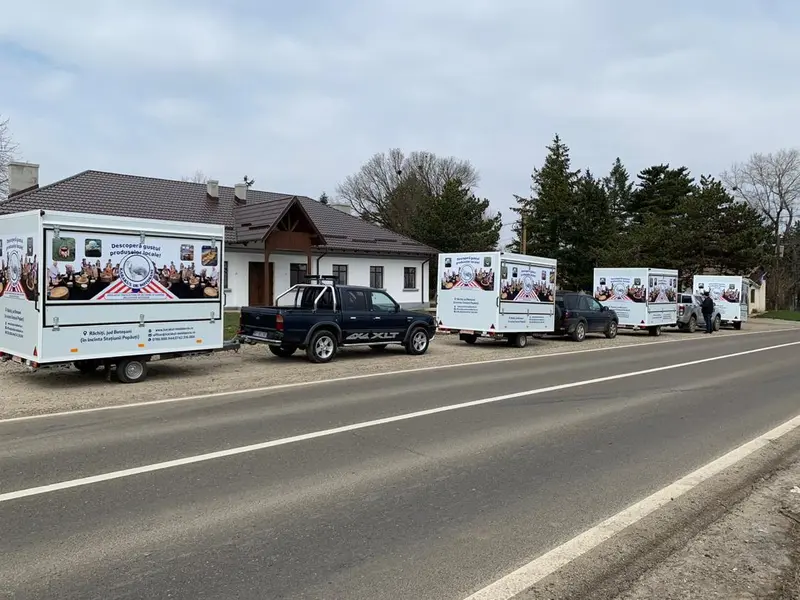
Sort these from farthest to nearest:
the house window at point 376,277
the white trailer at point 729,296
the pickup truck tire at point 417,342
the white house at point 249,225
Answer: the house window at point 376,277 < the white trailer at point 729,296 < the white house at point 249,225 < the pickup truck tire at point 417,342

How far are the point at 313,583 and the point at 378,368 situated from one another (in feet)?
34.2

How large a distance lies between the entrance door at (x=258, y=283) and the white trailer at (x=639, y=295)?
15.2 meters

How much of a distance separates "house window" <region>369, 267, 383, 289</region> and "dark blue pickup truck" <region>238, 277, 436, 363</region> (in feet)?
62.6

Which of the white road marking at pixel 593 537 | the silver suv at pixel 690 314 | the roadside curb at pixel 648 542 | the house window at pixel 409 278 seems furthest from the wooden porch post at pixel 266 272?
the roadside curb at pixel 648 542

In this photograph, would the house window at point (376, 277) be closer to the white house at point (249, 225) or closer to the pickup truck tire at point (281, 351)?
the white house at point (249, 225)

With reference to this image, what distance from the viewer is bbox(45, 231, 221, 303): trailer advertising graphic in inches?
424

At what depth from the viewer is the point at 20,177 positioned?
31000 millimetres

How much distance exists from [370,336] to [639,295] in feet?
49.3

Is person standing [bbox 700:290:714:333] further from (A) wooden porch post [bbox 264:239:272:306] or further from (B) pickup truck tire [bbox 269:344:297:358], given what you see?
(B) pickup truck tire [bbox 269:344:297:358]

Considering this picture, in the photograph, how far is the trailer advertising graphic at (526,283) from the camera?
763 inches

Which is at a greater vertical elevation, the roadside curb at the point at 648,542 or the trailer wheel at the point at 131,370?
the trailer wheel at the point at 131,370

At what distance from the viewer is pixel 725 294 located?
3556cm

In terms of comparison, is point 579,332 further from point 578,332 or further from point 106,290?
point 106,290

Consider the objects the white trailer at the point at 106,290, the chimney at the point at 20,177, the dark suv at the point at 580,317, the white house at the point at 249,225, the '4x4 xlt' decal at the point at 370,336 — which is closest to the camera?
the white trailer at the point at 106,290
